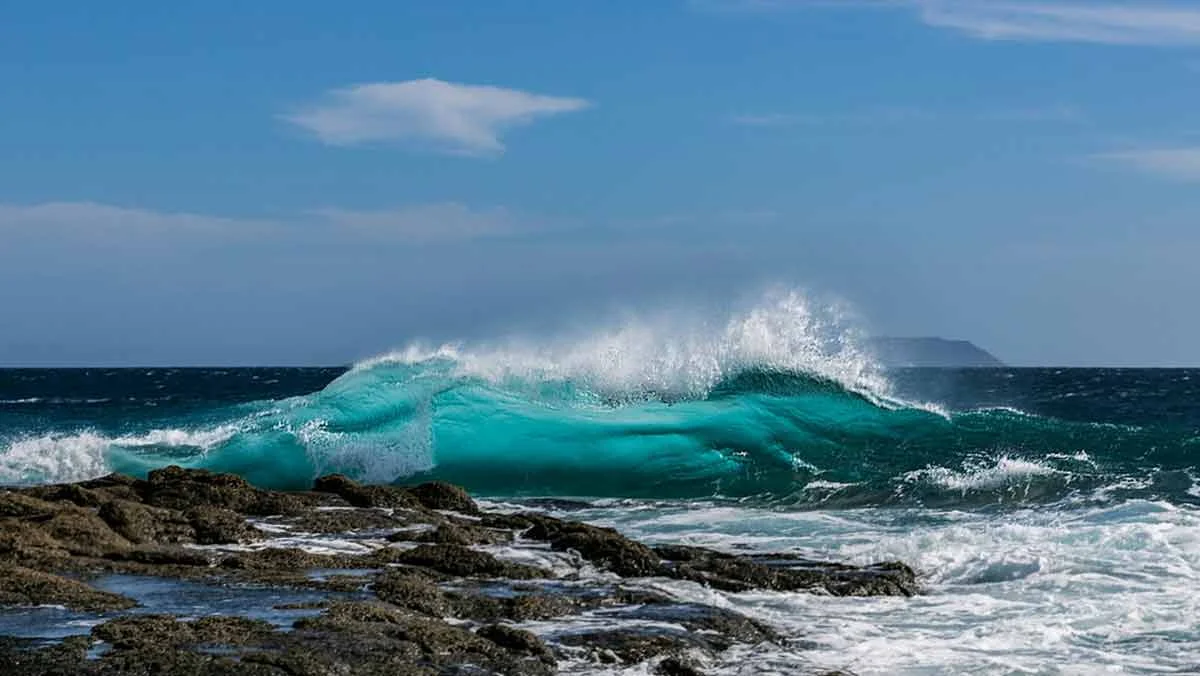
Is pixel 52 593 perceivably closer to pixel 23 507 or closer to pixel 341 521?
pixel 23 507

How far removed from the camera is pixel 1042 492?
21.4 meters

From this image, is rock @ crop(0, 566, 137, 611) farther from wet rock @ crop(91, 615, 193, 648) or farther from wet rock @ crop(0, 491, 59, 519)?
wet rock @ crop(0, 491, 59, 519)

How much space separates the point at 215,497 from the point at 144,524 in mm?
2594

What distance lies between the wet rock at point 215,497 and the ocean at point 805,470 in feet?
14.8

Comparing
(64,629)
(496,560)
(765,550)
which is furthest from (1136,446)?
(64,629)

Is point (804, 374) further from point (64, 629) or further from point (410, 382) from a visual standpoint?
point (64, 629)

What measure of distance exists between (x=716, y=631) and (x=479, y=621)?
1.73m

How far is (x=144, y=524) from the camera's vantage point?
13.6m

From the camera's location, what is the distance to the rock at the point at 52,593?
31.6 feet

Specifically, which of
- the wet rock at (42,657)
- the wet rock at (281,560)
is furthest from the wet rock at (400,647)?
the wet rock at (281,560)

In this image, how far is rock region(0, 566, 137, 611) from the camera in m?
9.63

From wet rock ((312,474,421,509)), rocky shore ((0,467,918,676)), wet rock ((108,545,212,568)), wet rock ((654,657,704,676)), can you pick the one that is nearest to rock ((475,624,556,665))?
rocky shore ((0,467,918,676))

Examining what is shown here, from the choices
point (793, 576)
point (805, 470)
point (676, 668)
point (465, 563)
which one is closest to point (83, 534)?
point (465, 563)

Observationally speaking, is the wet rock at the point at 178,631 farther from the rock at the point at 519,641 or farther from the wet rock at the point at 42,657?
the rock at the point at 519,641
